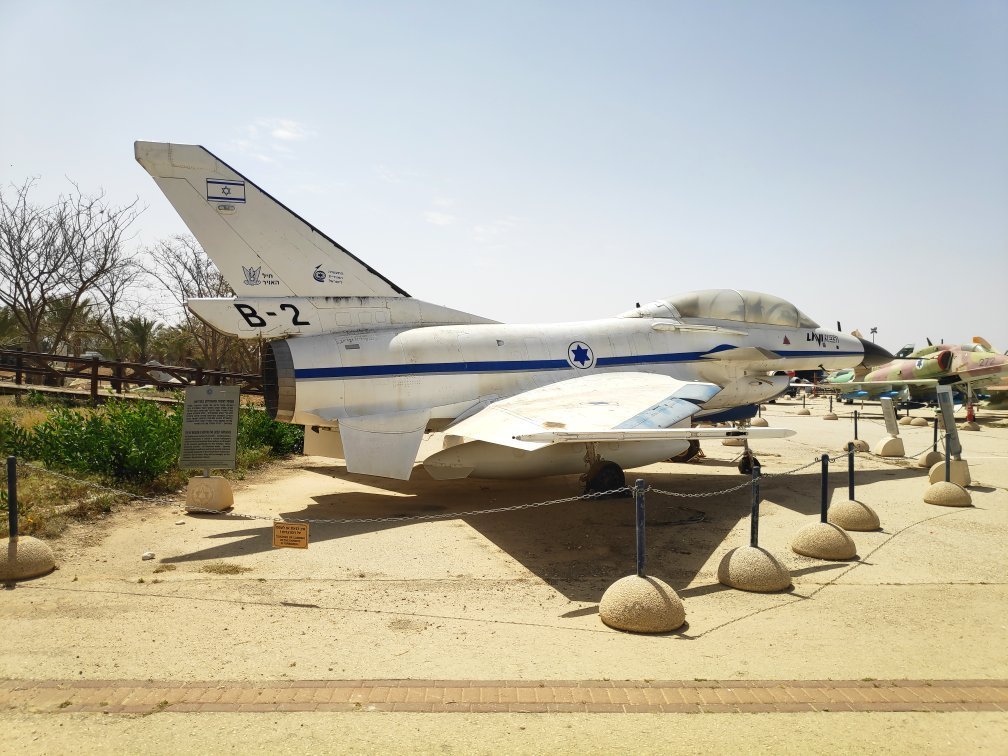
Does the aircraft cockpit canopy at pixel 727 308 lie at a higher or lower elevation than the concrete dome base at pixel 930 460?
higher

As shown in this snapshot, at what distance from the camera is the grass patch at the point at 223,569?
754cm

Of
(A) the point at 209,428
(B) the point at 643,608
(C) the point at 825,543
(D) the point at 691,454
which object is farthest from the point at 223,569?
(D) the point at 691,454

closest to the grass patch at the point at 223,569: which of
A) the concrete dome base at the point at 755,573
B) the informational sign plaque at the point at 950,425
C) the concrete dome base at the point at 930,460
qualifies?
the concrete dome base at the point at 755,573

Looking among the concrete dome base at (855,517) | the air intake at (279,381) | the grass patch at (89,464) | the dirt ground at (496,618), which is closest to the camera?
the dirt ground at (496,618)

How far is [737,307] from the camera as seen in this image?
47.6 feet

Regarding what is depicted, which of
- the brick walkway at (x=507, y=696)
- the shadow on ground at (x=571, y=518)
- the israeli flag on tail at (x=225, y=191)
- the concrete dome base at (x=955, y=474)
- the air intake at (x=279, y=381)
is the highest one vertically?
the israeli flag on tail at (x=225, y=191)

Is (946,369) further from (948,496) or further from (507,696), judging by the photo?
(507,696)

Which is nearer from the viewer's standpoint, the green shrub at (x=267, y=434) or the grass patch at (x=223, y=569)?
the grass patch at (x=223, y=569)

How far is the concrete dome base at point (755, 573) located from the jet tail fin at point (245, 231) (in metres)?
7.01

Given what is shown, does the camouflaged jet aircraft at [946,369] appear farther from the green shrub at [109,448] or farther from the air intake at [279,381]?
the green shrub at [109,448]

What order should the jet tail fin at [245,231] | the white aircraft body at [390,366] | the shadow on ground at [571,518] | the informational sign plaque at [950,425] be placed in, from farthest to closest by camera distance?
the informational sign plaque at [950,425] → the white aircraft body at [390,366] → the jet tail fin at [245,231] → the shadow on ground at [571,518]

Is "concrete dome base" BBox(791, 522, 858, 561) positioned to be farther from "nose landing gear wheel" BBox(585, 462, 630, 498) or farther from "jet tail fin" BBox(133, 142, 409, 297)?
"jet tail fin" BBox(133, 142, 409, 297)

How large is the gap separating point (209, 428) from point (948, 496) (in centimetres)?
1117

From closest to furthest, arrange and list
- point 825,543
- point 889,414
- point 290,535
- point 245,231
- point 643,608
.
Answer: point 643,608, point 290,535, point 825,543, point 245,231, point 889,414
